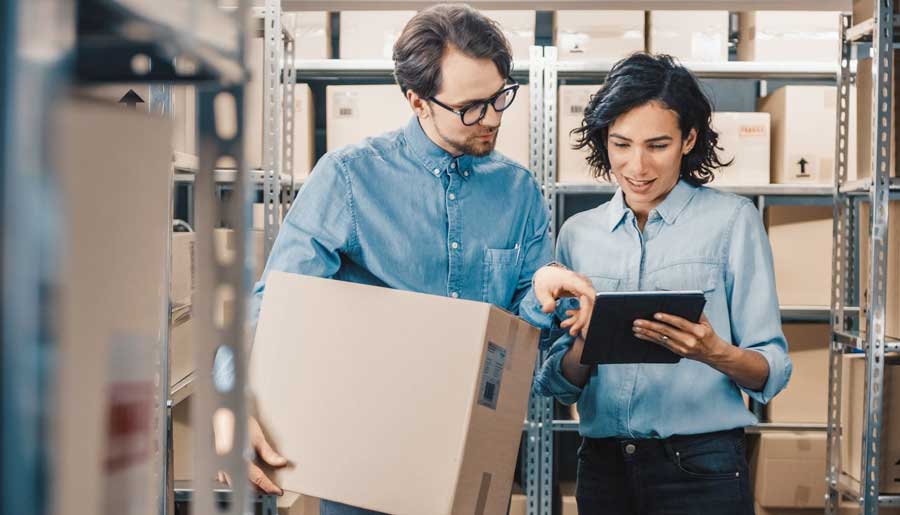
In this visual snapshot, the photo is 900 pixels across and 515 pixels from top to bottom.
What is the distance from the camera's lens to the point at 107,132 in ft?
1.17

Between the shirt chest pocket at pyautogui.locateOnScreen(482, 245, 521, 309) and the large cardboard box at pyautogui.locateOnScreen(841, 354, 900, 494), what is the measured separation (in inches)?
52.8

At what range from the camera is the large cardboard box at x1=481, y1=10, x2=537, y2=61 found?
3023 millimetres

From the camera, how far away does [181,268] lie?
93.9 inches

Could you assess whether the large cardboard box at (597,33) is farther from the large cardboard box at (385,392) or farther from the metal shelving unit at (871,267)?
the large cardboard box at (385,392)

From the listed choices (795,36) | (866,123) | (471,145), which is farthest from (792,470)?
(471,145)

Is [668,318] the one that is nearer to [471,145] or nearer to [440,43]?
[471,145]

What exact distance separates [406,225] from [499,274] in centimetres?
17

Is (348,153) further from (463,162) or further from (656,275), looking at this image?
(656,275)

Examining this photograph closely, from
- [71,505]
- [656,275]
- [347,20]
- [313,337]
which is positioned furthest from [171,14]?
[347,20]

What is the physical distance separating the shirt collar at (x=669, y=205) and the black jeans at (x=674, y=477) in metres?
0.40

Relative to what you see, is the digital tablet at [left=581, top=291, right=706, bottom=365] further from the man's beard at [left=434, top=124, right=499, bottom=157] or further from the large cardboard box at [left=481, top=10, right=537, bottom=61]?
the large cardboard box at [left=481, top=10, right=537, bottom=61]

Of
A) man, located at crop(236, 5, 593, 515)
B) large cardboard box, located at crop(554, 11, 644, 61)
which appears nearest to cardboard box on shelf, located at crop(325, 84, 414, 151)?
large cardboard box, located at crop(554, 11, 644, 61)

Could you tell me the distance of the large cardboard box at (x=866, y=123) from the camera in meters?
2.23

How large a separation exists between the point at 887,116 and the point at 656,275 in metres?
0.99
